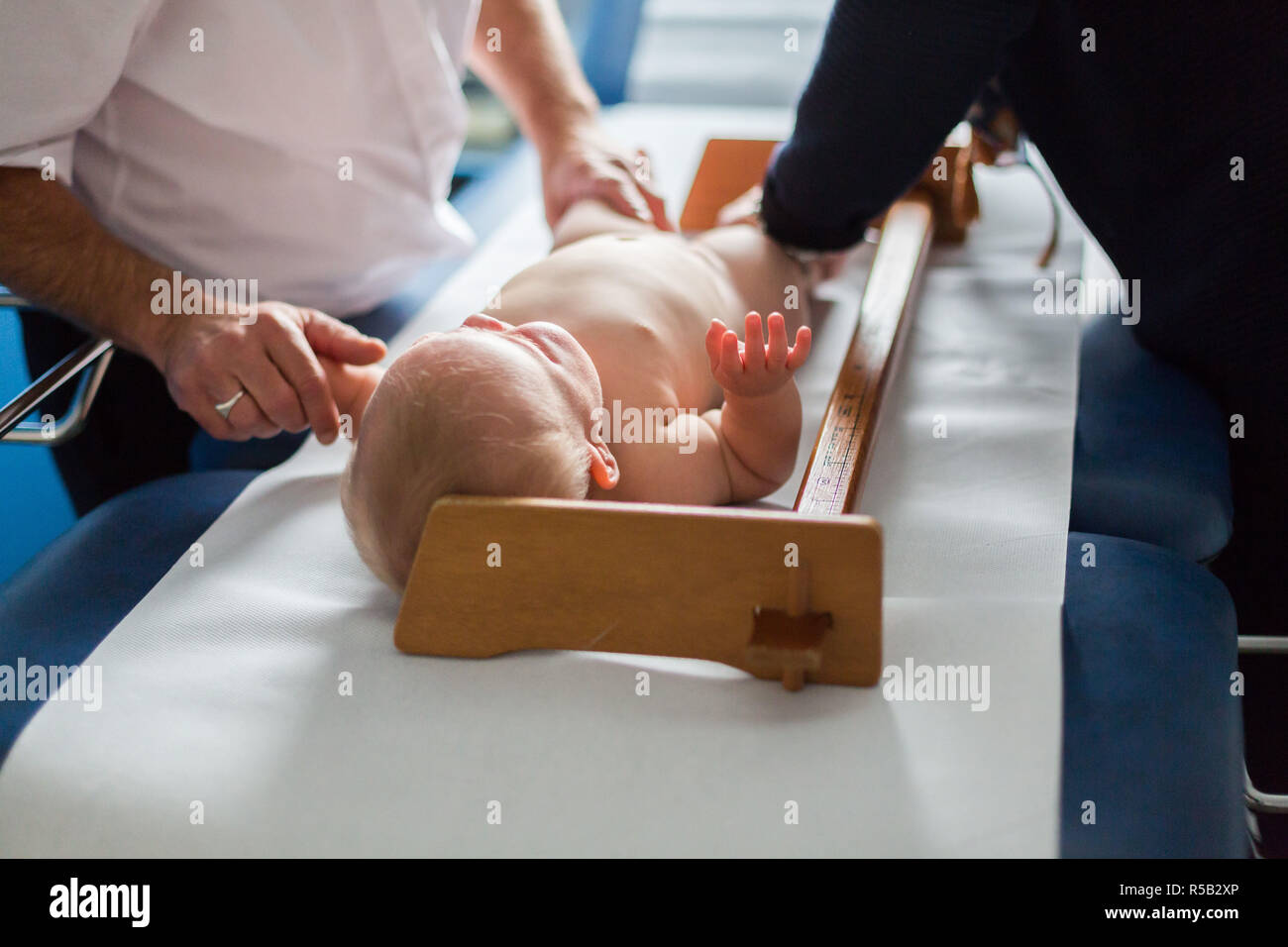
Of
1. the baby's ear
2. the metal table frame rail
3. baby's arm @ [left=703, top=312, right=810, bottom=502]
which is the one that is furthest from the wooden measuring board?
the metal table frame rail

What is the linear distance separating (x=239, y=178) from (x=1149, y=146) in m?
0.98

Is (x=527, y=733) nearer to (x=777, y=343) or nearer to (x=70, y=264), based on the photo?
(x=777, y=343)

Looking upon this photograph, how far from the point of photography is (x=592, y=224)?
1440 mm

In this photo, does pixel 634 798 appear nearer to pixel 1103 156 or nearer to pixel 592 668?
pixel 592 668

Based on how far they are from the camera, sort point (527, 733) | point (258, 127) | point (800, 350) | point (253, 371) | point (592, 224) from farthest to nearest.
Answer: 1. point (592, 224)
2. point (258, 127)
3. point (253, 371)
4. point (800, 350)
5. point (527, 733)

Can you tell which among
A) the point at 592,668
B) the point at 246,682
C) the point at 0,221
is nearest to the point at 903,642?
the point at 592,668

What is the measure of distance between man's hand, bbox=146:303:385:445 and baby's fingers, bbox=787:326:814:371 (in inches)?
16.7

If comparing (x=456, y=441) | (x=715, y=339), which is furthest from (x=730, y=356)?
(x=456, y=441)

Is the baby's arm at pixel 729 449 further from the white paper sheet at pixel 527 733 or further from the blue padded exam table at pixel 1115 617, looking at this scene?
the blue padded exam table at pixel 1115 617

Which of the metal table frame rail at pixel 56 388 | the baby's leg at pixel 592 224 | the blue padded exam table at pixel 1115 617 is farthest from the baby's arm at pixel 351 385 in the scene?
the baby's leg at pixel 592 224

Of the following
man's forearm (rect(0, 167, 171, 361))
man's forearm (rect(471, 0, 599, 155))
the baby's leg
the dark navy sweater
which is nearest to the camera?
the dark navy sweater

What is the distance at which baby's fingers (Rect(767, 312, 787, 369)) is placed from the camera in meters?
0.93

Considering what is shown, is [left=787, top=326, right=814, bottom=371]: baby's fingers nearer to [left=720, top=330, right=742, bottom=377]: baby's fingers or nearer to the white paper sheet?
[left=720, top=330, right=742, bottom=377]: baby's fingers

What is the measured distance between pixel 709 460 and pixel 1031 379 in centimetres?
43
